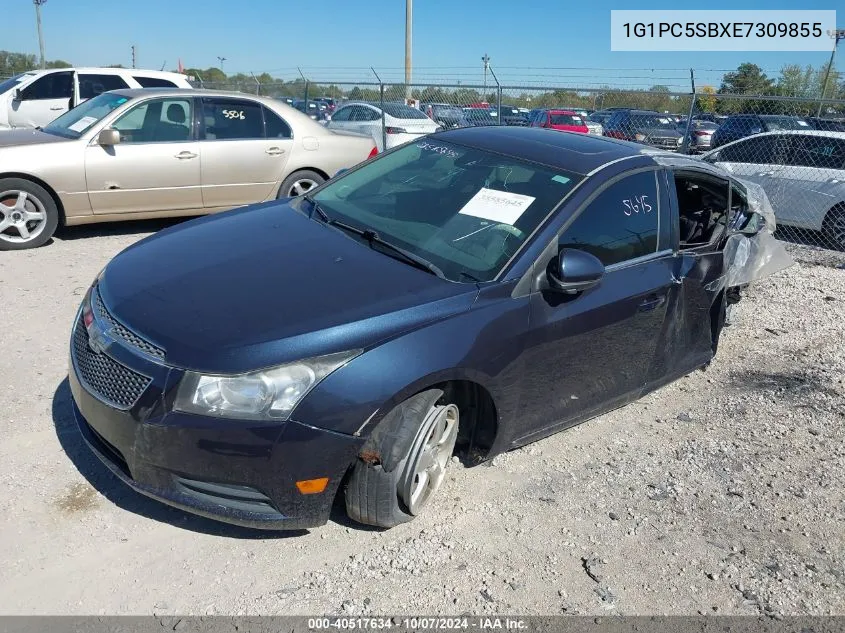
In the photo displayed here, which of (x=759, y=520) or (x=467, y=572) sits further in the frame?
(x=759, y=520)

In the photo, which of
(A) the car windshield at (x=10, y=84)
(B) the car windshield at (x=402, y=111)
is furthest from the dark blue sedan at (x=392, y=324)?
(B) the car windshield at (x=402, y=111)

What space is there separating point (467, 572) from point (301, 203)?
2346 mm

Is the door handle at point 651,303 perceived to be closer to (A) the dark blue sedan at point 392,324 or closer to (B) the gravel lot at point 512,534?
(A) the dark blue sedan at point 392,324

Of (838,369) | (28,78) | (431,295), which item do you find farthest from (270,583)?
(28,78)

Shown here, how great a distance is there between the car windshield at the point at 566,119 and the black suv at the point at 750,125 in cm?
407

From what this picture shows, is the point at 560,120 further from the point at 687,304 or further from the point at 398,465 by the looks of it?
the point at 398,465

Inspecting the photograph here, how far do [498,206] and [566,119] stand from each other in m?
14.9

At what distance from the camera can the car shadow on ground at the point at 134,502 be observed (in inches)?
119

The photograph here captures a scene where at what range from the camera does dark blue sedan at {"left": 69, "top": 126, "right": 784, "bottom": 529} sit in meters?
2.65

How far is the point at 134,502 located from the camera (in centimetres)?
314

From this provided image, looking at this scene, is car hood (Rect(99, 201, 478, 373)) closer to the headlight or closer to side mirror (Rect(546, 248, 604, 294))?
the headlight

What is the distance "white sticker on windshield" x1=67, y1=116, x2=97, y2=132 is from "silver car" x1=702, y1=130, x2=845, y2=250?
8.33 meters

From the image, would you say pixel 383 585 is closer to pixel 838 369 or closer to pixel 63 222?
pixel 838 369

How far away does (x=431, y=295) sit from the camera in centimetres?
303
